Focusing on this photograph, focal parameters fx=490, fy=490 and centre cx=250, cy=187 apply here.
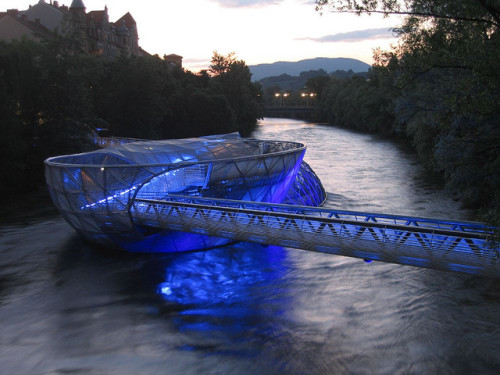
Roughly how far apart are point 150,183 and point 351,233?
7596 millimetres

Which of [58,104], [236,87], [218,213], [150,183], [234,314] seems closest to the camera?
[234,314]

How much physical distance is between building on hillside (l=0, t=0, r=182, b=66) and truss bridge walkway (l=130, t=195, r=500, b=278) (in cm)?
2629

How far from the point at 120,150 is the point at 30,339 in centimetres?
891

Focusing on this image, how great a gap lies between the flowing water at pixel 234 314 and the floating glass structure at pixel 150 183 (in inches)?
31.6

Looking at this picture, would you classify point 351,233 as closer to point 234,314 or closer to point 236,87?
point 234,314

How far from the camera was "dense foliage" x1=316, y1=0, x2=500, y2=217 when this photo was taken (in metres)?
10.1

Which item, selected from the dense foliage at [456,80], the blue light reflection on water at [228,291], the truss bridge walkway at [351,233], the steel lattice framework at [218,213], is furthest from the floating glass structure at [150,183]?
the dense foliage at [456,80]

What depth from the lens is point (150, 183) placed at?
17.1 meters

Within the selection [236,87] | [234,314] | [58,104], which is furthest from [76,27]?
[234,314]

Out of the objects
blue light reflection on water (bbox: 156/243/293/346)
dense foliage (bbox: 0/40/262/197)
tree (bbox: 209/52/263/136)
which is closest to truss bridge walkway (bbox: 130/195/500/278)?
blue light reflection on water (bbox: 156/243/293/346)

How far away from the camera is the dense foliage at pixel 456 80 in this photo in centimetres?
1009

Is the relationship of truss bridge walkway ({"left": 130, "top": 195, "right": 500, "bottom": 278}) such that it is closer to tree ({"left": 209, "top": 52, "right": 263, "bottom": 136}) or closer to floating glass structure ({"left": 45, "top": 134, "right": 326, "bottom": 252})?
floating glass structure ({"left": 45, "top": 134, "right": 326, "bottom": 252})

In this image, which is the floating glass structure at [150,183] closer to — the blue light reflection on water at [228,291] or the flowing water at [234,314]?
the flowing water at [234,314]

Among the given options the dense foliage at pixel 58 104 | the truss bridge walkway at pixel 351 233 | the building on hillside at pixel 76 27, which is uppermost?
the building on hillside at pixel 76 27
